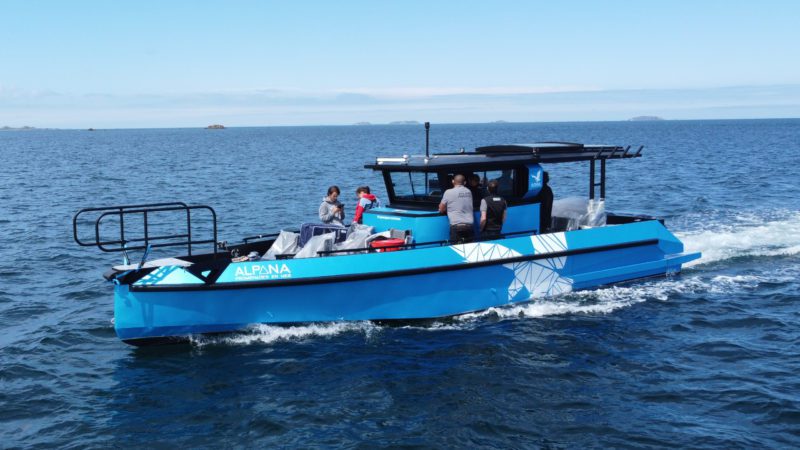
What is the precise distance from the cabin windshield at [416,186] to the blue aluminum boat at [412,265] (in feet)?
0.06

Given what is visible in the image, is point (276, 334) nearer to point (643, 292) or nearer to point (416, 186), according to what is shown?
point (416, 186)

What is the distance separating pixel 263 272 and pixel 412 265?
219cm

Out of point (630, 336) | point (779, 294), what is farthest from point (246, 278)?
point (779, 294)

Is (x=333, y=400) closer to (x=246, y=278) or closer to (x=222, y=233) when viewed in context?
(x=246, y=278)

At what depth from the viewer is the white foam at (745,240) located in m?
15.7

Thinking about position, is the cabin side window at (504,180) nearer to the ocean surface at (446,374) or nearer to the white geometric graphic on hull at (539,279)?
the white geometric graphic on hull at (539,279)

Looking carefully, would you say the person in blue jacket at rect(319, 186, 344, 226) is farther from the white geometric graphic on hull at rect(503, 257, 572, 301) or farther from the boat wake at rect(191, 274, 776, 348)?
the white geometric graphic on hull at rect(503, 257, 572, 301)

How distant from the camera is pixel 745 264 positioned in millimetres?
14992

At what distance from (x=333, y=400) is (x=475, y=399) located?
67.1 inches

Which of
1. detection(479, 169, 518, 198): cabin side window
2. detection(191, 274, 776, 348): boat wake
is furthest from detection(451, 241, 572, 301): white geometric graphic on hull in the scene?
detection(479, 169, 518, 198): cabin side window

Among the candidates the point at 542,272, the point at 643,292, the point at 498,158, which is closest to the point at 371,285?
the point at 542,272

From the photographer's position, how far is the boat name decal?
9.98 metres

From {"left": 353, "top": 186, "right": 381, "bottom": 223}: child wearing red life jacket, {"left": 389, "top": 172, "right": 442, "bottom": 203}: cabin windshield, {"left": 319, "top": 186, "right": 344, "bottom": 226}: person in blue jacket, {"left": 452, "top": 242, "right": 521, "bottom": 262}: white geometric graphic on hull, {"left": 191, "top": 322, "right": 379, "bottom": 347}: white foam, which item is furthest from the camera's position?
{"left": 353, "top": 186, "right": 381, "bottom": 223}: child wearing red life jacket

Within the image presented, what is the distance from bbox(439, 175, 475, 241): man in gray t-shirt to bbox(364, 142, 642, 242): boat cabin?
0.33m
